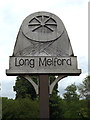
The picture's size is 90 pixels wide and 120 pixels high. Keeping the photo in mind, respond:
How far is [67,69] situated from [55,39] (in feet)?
6.20

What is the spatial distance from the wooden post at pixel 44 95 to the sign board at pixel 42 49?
17.0 inches

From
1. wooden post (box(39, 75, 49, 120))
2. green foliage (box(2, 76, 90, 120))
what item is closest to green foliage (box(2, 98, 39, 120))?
green foliage (box(2, 76, 90, 120))

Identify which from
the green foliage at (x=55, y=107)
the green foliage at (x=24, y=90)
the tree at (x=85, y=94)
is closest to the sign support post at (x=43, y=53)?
the tree at (x=85, y=94)

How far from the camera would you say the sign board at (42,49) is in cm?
1326

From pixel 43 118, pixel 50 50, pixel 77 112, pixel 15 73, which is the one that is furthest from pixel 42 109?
pixel 77 112

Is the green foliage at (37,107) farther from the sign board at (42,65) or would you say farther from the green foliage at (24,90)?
the sign board at (42,65)

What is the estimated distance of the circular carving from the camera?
13.9m

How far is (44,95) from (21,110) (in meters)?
14.8

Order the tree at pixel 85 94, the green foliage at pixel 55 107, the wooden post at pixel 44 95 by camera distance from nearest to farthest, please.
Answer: the wooden post at pixel 44 95, the tree at pixel 85 94, the green foliage at pixel 55 107

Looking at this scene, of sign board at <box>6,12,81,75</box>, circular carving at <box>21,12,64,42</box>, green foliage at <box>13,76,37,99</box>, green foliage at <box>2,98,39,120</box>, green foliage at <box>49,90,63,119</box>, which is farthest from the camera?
green foliage at <box>13,76,37,99</box>

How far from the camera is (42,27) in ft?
46.4

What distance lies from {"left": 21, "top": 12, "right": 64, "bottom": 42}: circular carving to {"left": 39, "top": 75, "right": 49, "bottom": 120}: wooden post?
232 cm

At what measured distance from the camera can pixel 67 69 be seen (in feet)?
43.8

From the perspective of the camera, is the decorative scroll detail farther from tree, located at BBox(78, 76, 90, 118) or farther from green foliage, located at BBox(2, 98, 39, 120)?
tree, located at BBox(78, 76, 90, 118)
